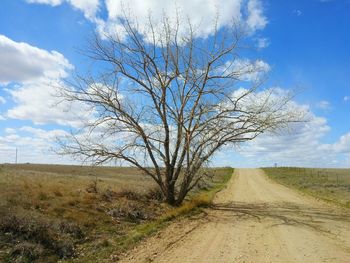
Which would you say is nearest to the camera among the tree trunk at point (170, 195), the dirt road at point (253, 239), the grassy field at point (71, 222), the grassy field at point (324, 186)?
the dirt road at point (253, 239)

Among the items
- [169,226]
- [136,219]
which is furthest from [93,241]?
[136,219]

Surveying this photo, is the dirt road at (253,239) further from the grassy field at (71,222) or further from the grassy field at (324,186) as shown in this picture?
the grassy field at (324,186)

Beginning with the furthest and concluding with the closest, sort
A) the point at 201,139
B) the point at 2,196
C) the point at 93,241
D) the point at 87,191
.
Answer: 1. the point at 201,139
2. the point at 87,191
3. the point at 2,196
4. the point at 93,241

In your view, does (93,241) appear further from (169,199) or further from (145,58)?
(145,58)

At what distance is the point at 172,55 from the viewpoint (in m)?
23.1

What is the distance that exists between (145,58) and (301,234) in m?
12.9

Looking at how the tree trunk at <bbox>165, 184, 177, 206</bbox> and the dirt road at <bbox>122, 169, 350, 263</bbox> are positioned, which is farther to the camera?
the tree trunk at <bbox>165, 184, 177, 206</bbox>

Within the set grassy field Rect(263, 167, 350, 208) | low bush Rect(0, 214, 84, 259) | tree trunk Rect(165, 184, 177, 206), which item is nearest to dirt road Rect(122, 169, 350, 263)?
low bush Rect(0, 214, 84, 259)

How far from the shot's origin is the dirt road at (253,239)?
10.4 metres

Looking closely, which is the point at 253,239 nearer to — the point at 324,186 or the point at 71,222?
the point at 71,222

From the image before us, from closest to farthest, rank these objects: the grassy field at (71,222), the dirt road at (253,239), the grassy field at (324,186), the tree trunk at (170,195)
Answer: the dirt road at (253,239) < the grassy field at (71,222) < the tree trunk at (170,195) < the grassy field at (324,186)

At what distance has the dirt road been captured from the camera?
10406 millimetres

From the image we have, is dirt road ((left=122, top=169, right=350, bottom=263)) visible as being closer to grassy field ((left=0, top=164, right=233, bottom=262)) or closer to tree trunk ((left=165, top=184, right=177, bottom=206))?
grassy field ((left=0, top=164, right=233, bottom=262))

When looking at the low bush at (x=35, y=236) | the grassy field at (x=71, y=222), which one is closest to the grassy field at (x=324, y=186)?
the grassy field at (x=71, y=222)
